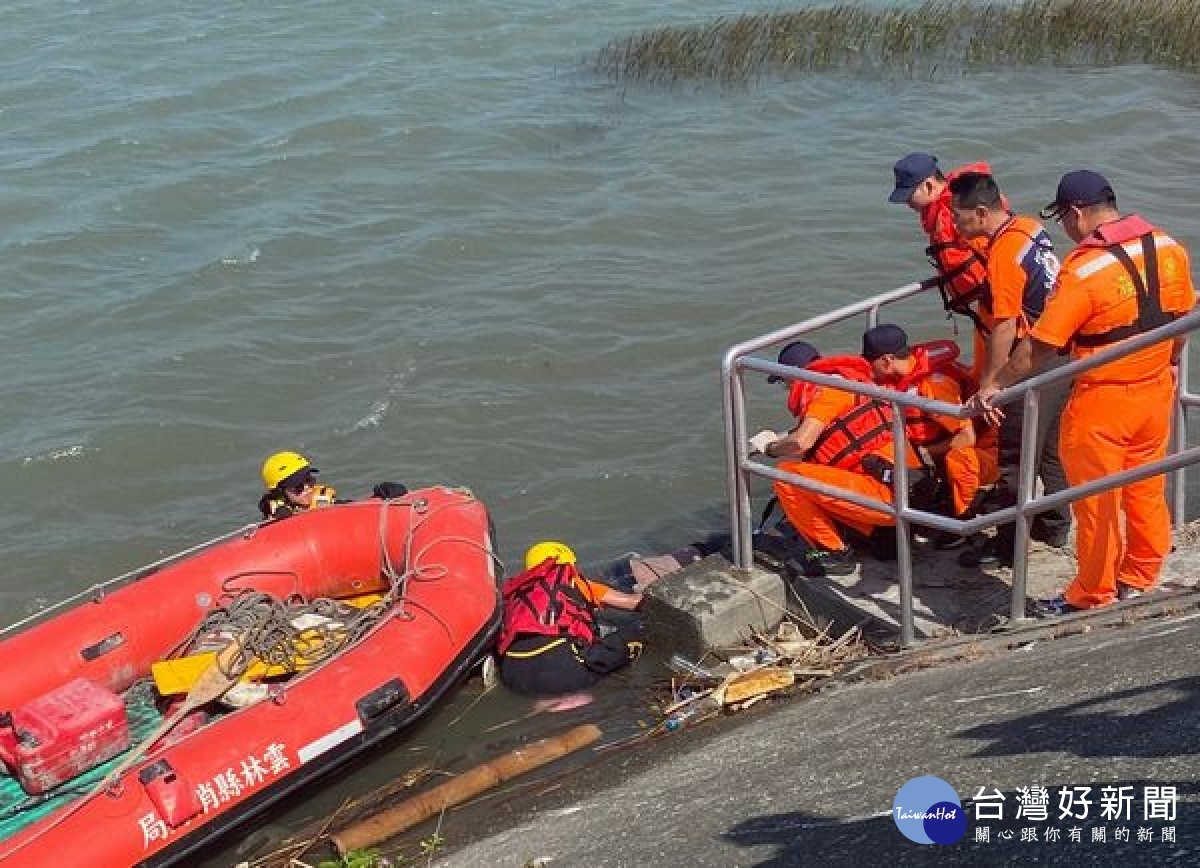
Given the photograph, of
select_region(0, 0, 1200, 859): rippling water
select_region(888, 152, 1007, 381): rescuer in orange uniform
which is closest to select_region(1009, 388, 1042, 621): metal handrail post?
select_region(888, 152, 1007, 381): rescuer in orange uniform

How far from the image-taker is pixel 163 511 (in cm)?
1008

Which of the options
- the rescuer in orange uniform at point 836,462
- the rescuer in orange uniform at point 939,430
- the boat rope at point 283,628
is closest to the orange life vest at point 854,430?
the rescuer in orange uniform at point 836,462

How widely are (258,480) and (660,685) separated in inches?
187

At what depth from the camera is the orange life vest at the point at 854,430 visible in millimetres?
6254

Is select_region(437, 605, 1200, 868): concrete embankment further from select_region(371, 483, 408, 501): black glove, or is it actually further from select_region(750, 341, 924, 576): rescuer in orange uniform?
select_region(371, 483, 408, 501): black glove

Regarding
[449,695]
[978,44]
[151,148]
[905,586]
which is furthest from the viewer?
[978,44]

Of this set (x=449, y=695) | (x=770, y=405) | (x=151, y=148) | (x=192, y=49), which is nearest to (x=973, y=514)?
(x=449, y=695)

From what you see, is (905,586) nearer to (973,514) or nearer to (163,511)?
(973,514)

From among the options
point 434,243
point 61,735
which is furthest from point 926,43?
point 61,735

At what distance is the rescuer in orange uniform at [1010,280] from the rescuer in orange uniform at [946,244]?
3.5 inches

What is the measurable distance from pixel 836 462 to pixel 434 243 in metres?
8.42

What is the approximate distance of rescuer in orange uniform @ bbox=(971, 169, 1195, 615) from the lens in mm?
5270

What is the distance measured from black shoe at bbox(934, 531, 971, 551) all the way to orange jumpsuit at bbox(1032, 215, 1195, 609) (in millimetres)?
928

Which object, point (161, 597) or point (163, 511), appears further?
point (163, 511)
